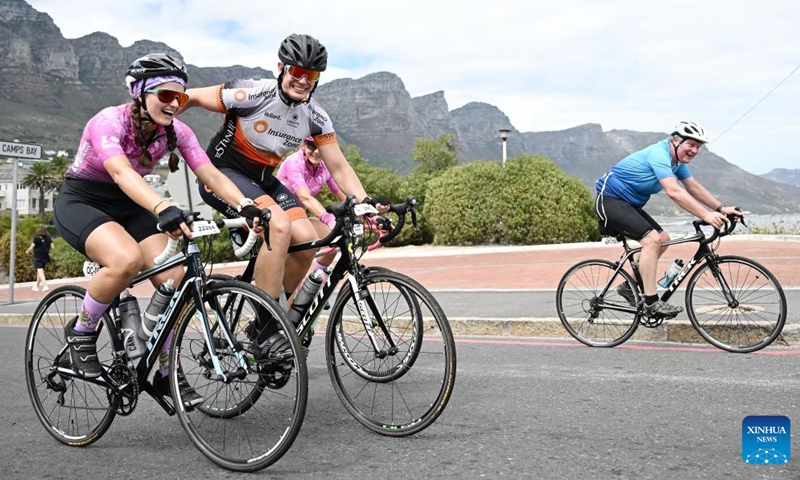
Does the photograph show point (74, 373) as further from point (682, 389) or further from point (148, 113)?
point (682, 389)

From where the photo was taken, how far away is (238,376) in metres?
3.35

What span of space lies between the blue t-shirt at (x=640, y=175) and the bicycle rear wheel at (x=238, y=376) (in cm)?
400

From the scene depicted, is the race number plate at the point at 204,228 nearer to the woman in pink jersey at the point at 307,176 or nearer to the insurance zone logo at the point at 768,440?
the insurance zone logo at the point at 768,440

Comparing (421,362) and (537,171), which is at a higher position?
(537,171)

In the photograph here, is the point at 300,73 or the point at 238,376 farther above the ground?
the point at 300,73

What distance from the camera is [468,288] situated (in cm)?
1174

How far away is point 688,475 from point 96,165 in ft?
10.8

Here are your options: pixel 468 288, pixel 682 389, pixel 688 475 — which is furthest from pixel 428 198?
pixel 688 475

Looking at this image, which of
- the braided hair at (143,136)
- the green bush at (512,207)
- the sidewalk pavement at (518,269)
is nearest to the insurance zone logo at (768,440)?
the braided hair at (143,136)

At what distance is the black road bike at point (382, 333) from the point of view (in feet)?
11.9

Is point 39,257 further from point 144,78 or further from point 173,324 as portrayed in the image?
point 173,324

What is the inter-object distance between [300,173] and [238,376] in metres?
3.10

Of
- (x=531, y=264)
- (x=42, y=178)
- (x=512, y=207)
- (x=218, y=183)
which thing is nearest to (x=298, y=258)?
(x=218, y=183)

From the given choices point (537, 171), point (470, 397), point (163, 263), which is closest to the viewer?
point (163, 263)
